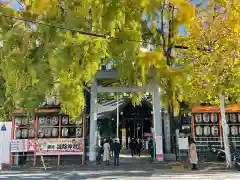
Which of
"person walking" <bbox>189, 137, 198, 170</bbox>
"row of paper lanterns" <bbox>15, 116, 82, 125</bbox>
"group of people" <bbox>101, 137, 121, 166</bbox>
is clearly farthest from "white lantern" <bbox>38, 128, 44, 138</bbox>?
"person walking" <bbox>189, 137, 198, 170</bbox>

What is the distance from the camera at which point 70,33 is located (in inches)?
409

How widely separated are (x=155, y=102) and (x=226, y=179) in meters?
8.26

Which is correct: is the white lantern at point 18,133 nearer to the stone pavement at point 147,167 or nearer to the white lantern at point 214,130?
the stone pavement at point 147,167

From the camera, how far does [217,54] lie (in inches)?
607

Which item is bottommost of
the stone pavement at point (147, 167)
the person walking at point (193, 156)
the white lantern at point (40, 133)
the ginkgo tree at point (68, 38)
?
the stone pavement at point (147, 167)

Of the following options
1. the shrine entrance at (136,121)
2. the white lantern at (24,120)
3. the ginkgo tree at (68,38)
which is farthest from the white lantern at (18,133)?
the shrine entrance at (136,121)

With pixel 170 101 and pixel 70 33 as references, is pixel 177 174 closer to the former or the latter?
pixel 170 101

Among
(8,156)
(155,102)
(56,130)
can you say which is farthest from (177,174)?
(8,156)

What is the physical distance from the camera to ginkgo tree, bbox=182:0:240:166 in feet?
50.4

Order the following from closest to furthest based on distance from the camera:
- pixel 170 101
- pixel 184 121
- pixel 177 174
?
pixel 177 174
pixel 170 101
pixel 184 121

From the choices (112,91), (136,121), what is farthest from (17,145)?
(136,121)

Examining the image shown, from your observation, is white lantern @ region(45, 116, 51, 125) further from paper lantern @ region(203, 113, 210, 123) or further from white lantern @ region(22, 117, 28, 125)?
paper lantern @ region(203, 113, 210, 123)

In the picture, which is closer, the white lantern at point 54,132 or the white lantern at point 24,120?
the white lantern at point 54,132

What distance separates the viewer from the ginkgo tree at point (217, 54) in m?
15.4
